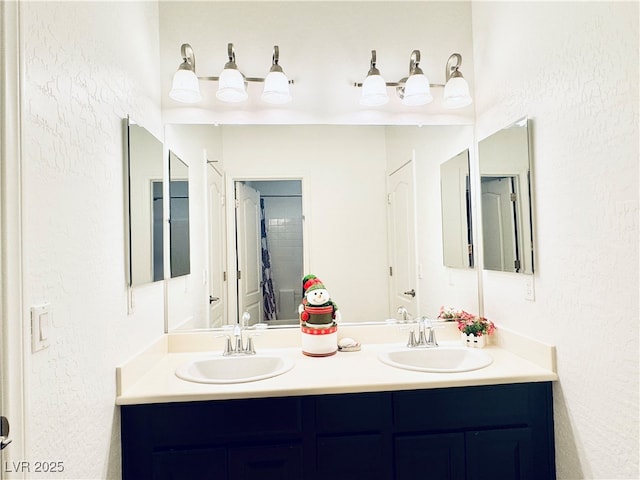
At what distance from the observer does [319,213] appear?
198cm

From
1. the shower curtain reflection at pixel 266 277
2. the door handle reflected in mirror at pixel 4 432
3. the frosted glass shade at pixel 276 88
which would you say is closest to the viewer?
the door handle reflected in mirror at pixel 4 432

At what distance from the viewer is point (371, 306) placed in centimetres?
199

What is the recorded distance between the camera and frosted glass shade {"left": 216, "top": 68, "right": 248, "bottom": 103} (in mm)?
1811

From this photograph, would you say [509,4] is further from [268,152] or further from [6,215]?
[6,215]

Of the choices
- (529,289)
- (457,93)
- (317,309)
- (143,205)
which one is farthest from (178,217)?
(529,289)

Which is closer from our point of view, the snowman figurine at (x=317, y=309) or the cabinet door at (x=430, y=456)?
the cabinet door at (x=430, y=456)

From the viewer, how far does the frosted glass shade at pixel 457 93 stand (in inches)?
74.5

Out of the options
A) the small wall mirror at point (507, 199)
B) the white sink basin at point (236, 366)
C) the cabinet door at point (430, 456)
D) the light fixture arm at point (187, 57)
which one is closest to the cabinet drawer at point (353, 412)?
the cabinet door at point (430, 456)

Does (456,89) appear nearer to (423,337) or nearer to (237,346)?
(423,337)

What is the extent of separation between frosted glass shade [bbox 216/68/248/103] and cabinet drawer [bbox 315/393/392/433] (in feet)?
4.50

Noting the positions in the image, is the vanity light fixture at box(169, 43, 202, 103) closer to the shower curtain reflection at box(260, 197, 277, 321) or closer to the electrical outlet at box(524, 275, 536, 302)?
the shower curtain reflection at box(260, 197, 277, 321)

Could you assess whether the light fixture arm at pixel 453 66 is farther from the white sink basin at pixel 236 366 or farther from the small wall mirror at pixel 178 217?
the white sink basin at pixel 236 366

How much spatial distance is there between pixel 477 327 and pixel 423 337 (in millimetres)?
254

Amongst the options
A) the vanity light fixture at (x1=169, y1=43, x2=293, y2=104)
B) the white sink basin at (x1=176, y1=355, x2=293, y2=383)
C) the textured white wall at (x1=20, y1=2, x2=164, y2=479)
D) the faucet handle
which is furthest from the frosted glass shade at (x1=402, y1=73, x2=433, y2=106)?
the white sink basin at (x1=176, y1=355, x2=293, y2=383)
